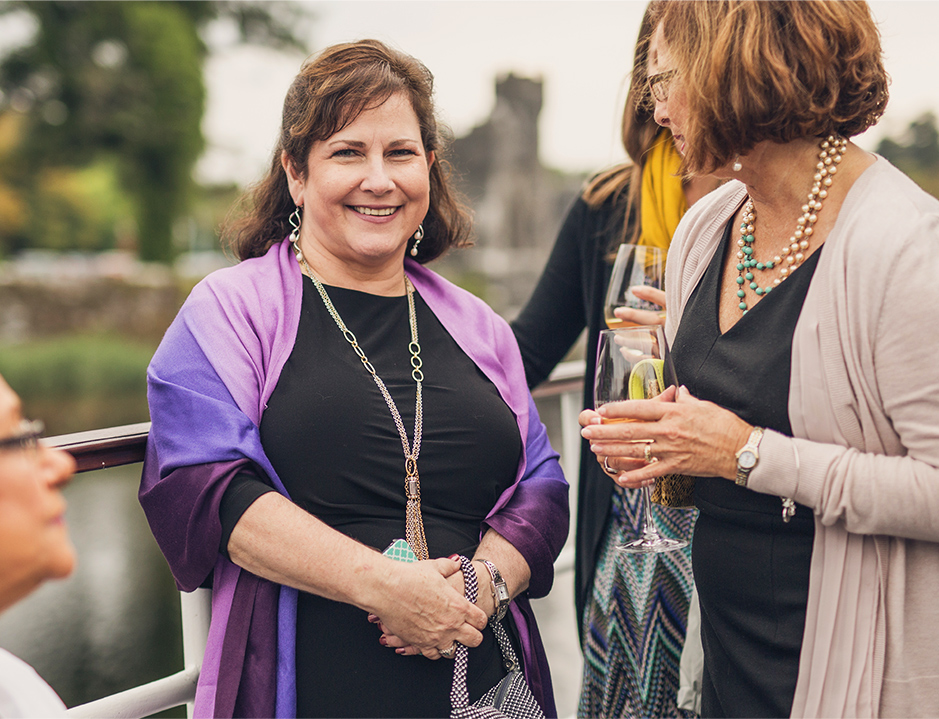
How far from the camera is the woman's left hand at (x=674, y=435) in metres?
1.49

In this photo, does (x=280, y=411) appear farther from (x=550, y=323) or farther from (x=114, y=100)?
(x=114, y=100)

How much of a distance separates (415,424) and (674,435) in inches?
26.3

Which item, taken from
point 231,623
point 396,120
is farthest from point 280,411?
point 396,120

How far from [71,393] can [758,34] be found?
1971 centimetres

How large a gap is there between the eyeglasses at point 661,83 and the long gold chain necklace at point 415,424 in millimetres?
848

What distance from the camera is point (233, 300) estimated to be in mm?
1839

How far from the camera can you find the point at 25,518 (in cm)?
82

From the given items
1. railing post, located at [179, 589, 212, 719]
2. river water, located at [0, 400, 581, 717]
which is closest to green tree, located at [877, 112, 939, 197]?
river water, located at [0, 400, 581, 717]

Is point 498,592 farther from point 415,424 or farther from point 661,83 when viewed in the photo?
point 661,83

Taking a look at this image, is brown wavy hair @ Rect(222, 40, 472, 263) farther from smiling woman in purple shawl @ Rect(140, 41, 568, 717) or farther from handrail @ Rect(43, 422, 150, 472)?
handrail @ Rect(43, 422, 150, 472)

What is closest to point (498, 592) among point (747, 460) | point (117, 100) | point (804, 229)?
point (747, 460)

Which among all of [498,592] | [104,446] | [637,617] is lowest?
[637,617]

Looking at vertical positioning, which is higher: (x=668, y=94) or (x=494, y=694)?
(x=668, y=94)

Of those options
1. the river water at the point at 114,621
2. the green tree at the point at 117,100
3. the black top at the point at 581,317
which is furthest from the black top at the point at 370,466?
the green tree at the point at 117,100
